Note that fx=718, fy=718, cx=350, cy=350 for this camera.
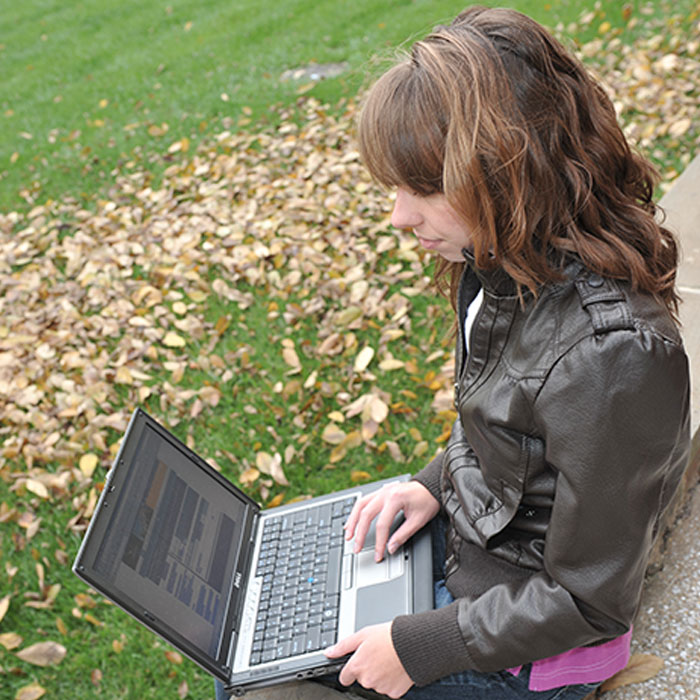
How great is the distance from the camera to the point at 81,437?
3617mm

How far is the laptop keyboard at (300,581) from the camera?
1.73 metres

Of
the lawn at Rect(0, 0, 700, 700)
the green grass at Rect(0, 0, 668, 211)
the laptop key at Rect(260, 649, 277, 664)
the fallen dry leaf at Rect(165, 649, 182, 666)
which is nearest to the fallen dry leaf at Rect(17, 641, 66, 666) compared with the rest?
the lawn at Rect(0, 0, 700, 700)

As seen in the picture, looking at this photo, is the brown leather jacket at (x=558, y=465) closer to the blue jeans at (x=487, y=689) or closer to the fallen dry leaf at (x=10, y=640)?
the blue jeans at (x=487, y=689)

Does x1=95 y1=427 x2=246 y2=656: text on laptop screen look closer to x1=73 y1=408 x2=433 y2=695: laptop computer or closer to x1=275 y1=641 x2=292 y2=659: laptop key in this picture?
x1=73 y1=408 x2=433 y2=695: laptop computer

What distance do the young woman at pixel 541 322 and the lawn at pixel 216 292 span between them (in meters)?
0.58

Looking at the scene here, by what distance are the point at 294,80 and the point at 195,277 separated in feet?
9.36

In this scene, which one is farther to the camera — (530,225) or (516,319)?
(516,319)

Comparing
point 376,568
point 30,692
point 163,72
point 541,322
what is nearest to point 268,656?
point 376,568

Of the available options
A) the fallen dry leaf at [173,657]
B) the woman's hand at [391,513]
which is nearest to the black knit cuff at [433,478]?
the woman's hand at [391,513]

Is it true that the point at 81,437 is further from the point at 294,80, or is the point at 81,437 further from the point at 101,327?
the point at 294,80

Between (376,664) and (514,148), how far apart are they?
1095 mm

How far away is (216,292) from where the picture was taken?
14.2ft

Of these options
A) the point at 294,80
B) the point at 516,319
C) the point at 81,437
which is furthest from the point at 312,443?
the point at 294,80

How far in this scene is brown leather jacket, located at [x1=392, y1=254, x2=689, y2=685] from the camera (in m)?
1.21
